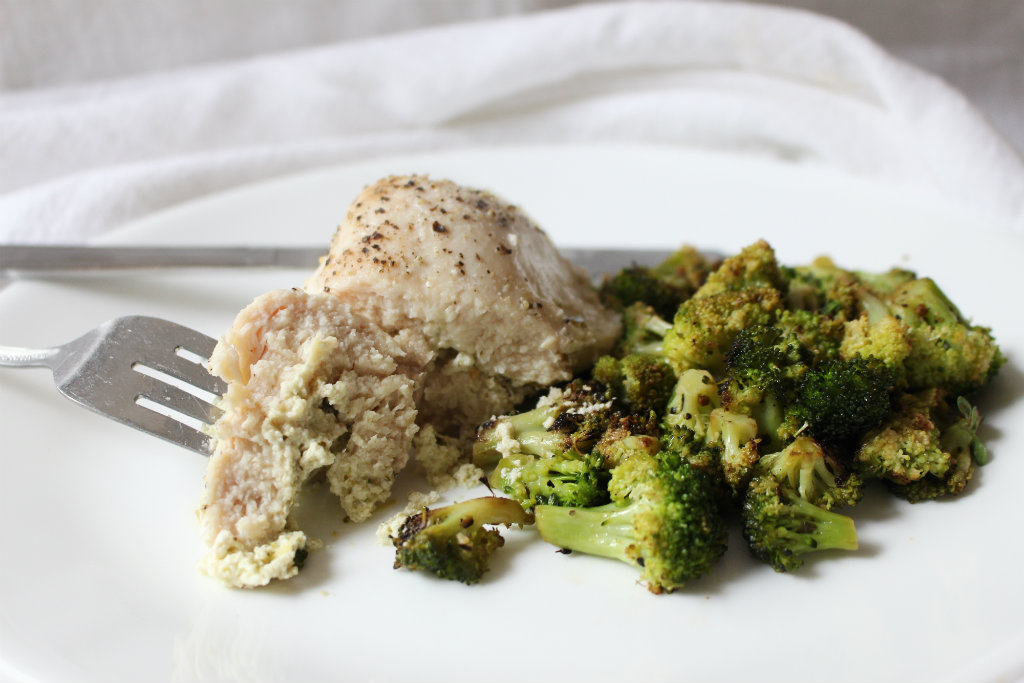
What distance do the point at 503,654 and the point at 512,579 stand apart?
296 mm

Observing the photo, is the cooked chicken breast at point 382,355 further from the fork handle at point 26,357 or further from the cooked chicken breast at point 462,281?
the fork handle at point 26,357

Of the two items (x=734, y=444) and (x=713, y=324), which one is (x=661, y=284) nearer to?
(x=713, y=324)

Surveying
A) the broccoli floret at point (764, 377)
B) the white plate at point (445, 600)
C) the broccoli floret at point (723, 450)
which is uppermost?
the broccoli floret at point (764, 377)

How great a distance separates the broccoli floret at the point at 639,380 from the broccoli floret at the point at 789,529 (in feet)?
2.15

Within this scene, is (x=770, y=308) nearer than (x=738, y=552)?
No

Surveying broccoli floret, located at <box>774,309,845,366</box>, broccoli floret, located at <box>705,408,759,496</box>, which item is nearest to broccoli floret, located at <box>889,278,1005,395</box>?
broccoli floret, located at <box>774,309,845,366</box>

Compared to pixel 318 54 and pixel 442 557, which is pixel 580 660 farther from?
pixel 318 54

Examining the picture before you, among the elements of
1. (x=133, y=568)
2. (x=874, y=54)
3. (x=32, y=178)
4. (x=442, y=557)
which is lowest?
(x=32, y=178)

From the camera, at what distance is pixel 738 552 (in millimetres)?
3012

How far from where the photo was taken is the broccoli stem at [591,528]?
9.64 feet

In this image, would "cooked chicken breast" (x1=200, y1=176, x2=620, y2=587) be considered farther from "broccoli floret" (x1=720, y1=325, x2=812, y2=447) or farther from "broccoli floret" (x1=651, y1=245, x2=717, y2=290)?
"broccoli floret" (x1=720, y1=325, x2=812, y2=447)

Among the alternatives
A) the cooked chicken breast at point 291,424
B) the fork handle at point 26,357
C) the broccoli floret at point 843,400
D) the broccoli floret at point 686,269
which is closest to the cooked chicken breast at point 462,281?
the cooked chicken breast at point 291,424

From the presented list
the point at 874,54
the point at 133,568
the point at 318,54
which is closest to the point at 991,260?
the point at 874,54

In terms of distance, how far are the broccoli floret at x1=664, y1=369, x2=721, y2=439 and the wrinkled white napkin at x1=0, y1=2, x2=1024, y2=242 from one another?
343 cm
